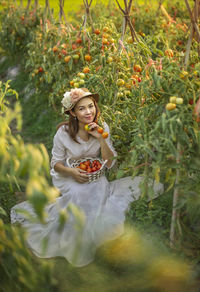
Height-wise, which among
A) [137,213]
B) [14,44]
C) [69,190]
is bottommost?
[137,213]

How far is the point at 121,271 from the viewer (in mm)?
1829

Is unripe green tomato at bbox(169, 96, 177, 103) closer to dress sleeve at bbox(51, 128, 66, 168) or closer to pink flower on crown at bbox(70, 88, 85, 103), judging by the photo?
pink flower on crown at bbox(70, 88, 85, 103)

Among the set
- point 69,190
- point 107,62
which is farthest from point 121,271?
point 107,62

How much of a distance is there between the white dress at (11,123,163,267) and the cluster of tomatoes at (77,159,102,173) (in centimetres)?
6

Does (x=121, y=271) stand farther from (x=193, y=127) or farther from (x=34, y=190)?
(x=34, y=190)

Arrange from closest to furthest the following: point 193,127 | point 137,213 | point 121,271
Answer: point 193,127 → point 121,271 → point 137,213

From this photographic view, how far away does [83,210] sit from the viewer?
7.16ft

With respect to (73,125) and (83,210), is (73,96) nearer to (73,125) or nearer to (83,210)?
(73,125)

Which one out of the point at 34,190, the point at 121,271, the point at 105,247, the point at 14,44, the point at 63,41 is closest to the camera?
the point at 34,190

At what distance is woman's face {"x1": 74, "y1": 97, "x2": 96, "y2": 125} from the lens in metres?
2.28

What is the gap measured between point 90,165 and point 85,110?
1.29ft

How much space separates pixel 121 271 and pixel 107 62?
1.62m

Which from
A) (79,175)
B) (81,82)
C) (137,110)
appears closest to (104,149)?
(79,175)

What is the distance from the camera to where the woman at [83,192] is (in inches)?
81.3
